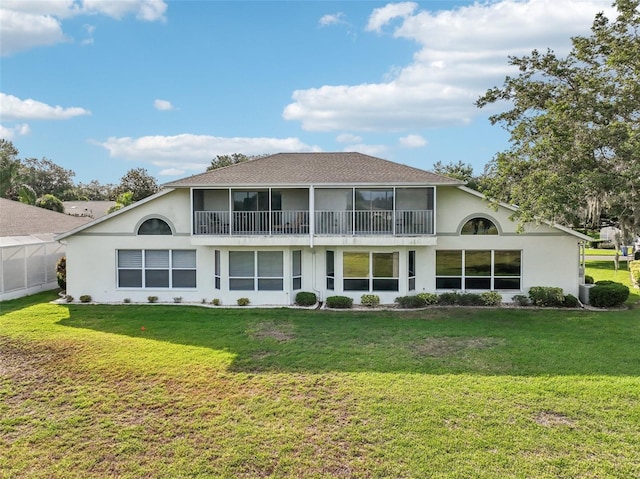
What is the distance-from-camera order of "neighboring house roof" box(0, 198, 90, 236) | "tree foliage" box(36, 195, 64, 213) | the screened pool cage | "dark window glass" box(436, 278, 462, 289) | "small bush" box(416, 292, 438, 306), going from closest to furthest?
"small bush" box(416, 292, 438, 306) < "dark window glass" box(436, 278, 462, 289) < the screened pool cage < "neighboring house roof" box(0, 198, 90, 236) < "tree foliage" box(36, 195, 64, 213)

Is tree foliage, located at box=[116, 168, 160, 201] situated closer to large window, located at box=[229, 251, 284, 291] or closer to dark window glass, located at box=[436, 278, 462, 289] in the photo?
large window, located at box=[229, 251, 284, 291]

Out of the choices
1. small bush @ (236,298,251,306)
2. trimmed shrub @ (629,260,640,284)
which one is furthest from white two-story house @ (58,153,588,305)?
trimmed shrub @ (629,260,640,284)

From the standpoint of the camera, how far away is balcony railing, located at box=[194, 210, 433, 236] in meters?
16.5

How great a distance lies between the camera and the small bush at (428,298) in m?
16.2

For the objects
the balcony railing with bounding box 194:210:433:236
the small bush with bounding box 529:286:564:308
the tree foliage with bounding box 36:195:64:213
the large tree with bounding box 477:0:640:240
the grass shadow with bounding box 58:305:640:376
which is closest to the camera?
the grass shadow with bounding box 58:305:640:376

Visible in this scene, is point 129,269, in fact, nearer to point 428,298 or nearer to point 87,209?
point 428,298

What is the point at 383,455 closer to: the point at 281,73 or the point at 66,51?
the point at 281,73

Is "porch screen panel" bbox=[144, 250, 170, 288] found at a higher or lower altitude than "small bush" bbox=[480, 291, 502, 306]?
higher

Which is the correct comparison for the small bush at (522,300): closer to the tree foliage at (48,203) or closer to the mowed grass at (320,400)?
the mowed grass at (320,400)

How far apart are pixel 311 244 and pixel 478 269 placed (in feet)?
23.6

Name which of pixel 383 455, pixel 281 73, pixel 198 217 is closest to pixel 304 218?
pixel 198 217

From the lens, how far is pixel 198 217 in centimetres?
1677

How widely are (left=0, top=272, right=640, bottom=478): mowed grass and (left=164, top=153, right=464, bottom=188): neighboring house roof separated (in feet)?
19.1

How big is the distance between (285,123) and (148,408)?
19880 mm
